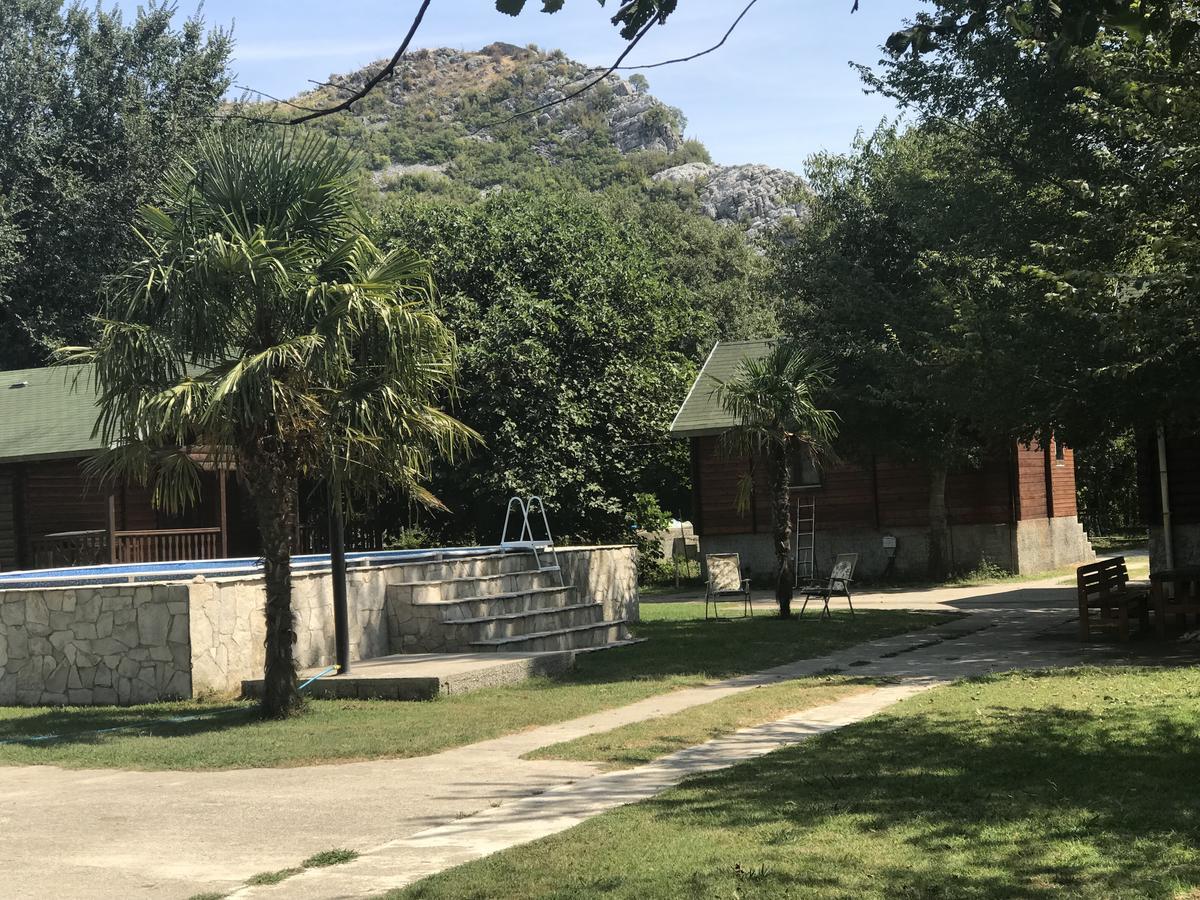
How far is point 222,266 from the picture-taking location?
36.2 ft

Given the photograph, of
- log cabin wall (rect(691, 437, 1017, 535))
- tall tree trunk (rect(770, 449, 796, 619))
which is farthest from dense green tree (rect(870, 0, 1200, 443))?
log cabin wall (rect(691, 437, 1017, 535))

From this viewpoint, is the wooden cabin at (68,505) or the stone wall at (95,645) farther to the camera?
the wooden cabin at (68,505)

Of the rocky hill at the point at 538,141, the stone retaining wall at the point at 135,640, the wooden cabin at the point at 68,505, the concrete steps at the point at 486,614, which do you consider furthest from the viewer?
the rocky hill at the point at 538,141

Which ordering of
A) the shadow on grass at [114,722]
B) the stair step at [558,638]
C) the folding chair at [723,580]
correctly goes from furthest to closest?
the folding chair at [723,580]
the stair step at [558,638]
the shadow on grass at [114,722]

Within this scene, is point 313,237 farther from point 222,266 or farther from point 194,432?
point 194,432

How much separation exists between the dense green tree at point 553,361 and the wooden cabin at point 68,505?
19.9ft

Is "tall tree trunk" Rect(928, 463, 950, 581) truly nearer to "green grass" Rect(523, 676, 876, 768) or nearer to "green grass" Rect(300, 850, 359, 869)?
"green grass" Rect(523, 676, 876, 768)

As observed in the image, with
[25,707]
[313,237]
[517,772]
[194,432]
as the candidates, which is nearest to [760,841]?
[517,772]

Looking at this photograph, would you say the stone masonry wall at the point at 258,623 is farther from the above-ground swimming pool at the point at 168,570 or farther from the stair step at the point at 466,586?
the above-ground swimming pool at the point at 168,570

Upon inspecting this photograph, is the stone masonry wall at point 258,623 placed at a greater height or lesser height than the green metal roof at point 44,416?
lesser

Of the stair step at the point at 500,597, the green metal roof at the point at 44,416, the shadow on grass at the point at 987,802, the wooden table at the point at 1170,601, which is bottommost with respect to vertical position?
the shadow on grass at the point at 987,802

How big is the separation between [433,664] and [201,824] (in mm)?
6182

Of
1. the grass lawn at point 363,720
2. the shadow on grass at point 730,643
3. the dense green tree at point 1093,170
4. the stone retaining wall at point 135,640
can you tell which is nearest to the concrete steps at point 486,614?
the shadow on grass at point 730,643

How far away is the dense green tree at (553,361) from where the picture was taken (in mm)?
29734
